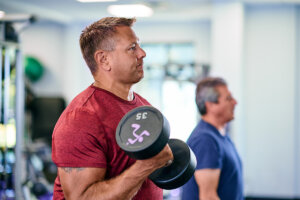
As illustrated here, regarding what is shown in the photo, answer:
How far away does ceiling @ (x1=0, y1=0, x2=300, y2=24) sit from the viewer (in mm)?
4871

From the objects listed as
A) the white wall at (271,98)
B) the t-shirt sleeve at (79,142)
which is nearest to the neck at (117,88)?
the t-shirt sleeve at (79,142)

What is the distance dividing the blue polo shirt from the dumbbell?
1.52 ft

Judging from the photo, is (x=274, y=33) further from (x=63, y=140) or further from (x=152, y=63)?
(x=63, y=140)

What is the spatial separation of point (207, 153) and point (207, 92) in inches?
15.4

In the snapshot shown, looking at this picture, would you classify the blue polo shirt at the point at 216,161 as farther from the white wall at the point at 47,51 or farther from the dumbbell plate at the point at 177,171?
the white wall at the point at 47,51

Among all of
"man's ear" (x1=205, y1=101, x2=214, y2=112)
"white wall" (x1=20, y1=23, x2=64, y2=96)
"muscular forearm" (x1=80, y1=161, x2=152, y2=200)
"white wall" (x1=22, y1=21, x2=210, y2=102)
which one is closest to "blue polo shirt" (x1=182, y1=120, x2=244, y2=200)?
"man's ear" (x1=205, y1=101, x2=214, y2=112)

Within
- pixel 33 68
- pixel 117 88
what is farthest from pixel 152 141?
pixel 33 68

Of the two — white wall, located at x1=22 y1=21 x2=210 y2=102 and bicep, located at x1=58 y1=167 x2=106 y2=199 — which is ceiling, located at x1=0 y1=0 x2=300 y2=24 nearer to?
white wall, located at x1=22 y1=21 x2=210 y2=102

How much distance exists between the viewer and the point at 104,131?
3.73ft

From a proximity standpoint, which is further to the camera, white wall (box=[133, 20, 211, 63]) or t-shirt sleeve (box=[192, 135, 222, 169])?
white wall (box=[133, 20, 211, 63])

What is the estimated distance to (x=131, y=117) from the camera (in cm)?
111

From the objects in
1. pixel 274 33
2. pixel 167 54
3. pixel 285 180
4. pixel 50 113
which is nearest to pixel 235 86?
pixel 274 33

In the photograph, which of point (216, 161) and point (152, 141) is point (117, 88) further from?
point (216, 161)

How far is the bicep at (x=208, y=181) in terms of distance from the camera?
5.55 ft
